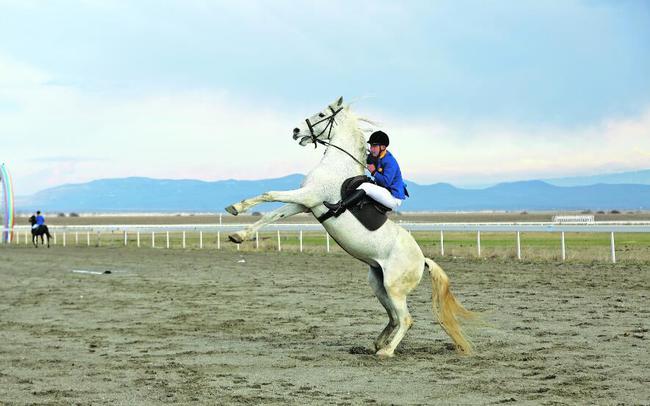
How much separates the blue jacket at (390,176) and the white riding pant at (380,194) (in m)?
0.09

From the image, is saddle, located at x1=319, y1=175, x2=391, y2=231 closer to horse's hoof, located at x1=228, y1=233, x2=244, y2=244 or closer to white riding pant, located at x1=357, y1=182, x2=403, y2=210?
white riding pant, located at x1=357, y1=182, x2=403, y2=210

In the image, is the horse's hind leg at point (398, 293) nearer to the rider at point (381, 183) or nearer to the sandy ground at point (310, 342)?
the sandy ground at point (310, 342)

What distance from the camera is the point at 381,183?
29.5 ft

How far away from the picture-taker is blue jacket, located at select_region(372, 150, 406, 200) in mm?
8969

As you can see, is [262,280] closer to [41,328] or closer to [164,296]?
[164,296]

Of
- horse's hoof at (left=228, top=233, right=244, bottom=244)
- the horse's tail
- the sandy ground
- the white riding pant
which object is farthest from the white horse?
horse's hoof at (left=228, top=233, right=244, bottom=244)

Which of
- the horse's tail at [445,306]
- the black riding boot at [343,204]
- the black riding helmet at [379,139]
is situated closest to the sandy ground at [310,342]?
the horse's tail at [445,306]

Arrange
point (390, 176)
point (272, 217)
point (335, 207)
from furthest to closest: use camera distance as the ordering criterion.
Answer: point (390, 176) < point (335, 207) < point (272, 217)

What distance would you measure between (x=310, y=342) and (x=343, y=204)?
2.32m

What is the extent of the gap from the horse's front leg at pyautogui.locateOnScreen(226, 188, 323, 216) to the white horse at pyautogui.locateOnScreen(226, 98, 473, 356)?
0.5 inches

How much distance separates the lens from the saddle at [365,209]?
346 inches

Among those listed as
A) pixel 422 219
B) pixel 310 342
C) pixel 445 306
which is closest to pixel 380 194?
pixel 445 306

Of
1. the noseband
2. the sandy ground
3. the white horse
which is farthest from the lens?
the noseband

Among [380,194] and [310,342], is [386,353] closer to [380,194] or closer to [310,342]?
[310,342]
